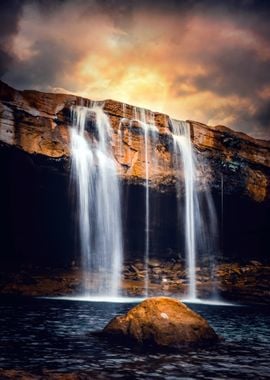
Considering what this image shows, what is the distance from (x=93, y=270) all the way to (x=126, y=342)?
2310 centimetres

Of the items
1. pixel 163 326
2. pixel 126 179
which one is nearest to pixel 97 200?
pixel 126 179

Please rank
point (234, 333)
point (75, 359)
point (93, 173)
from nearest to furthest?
point (75, 359) < point (234, 333) < point (93, 173)

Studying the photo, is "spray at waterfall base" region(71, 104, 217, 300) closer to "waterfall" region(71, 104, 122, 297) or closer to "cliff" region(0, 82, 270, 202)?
"waterfall" region(71, 104, 122, 297)

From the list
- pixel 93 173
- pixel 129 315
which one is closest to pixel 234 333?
pixel 129 315

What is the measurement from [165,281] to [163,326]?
81.1 feet

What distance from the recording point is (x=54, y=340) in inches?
523

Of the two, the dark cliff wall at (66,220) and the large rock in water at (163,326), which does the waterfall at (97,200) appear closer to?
the dark cliff wall at (66,220)

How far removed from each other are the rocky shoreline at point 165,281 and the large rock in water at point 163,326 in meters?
21.3

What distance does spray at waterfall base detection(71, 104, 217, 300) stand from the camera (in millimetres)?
31922

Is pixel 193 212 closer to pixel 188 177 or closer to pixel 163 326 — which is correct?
pixel 188 177

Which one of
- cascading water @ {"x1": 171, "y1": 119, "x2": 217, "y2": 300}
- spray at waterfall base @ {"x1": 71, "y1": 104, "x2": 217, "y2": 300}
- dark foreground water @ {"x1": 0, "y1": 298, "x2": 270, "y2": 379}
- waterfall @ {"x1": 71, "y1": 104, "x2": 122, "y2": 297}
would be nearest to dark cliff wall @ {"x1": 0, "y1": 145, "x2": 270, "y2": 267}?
spray at waterfall base @ {"x1": 71, "y1": 104, "x2": 217, "y2": 300}

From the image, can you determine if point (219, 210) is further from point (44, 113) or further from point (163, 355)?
point (163, 355)

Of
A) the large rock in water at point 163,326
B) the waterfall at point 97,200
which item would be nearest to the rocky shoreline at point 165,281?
the waterfall at point 97,200

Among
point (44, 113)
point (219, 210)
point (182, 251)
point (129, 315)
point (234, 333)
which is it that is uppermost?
point (44, 113)
